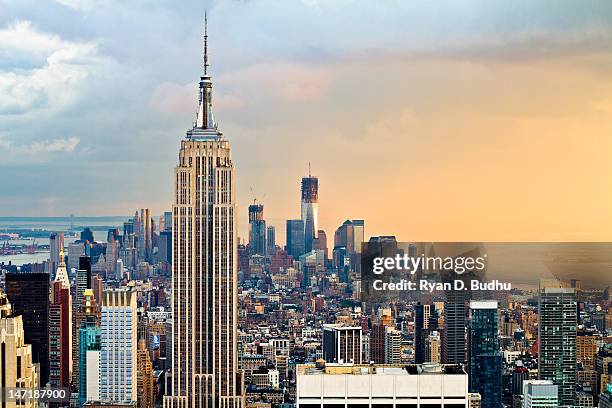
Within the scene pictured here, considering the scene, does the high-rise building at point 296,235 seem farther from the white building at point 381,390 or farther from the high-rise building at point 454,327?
the white building at point 381,390

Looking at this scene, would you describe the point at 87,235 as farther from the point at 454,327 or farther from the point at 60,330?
the point at 454,327

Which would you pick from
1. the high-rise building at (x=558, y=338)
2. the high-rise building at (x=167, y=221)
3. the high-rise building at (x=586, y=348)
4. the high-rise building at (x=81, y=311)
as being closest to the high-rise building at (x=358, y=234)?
the high-rise building at (x=558, y=338)

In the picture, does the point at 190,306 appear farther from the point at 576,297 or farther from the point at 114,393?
the point at 576,297

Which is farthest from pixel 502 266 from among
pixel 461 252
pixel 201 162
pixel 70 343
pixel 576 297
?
pixel 201 162

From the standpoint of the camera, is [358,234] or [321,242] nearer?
[358,234]

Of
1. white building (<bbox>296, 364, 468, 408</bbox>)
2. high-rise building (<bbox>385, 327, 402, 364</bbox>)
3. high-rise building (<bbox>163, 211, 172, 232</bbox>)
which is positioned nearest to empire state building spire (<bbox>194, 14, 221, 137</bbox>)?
high-rise building (<bbox>163, 211, 172, 232</bbox>)

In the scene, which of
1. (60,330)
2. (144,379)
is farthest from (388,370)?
(144,379)
